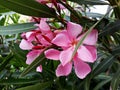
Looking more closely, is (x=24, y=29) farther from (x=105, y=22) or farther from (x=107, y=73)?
(x=107, y=73)

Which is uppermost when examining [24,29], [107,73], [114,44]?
[24,29]

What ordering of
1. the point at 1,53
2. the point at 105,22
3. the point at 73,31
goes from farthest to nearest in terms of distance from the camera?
the point at 1,53 → the point at 105,22 → the point at 73,31

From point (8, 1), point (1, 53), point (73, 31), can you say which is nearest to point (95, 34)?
point (73, 31)

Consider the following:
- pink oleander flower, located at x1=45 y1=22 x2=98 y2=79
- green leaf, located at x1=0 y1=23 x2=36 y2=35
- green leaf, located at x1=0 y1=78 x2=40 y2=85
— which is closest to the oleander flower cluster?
pink oleander flower, located at x1=45 y1=22 x2=98 y2=79

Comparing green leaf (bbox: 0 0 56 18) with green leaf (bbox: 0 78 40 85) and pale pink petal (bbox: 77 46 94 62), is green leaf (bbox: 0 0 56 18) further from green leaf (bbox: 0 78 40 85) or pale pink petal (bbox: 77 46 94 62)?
green leaf (bbox: 0 78 40 85)

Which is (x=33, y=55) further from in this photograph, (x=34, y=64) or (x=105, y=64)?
(x=105, y=64)

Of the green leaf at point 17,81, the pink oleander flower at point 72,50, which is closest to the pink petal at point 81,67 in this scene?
the pink oleander flower at point 72,50

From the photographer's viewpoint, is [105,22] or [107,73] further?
[107,73]
